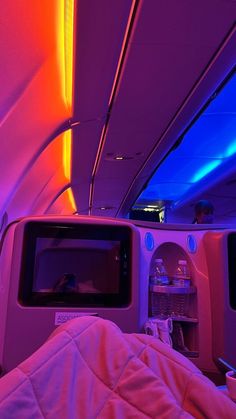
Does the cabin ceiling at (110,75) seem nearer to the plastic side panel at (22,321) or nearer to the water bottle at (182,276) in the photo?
the plastic side panel at (22,321)

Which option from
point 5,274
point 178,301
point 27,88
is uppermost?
point 27,88

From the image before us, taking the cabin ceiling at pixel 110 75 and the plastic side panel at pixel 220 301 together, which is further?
the cabin ceiling at pixel 110 75

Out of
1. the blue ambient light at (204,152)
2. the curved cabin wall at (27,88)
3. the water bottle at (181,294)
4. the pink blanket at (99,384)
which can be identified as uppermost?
the blue ambient light at (204,152)

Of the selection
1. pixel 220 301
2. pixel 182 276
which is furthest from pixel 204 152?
pixel 220 301

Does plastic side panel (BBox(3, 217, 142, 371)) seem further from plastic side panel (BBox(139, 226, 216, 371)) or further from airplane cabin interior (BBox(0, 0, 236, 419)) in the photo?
plastic side panel (BBox(139, 226, 216, 371))

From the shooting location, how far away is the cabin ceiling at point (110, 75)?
2.28 meters

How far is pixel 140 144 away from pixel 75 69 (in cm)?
208

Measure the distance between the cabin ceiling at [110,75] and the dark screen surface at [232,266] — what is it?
1.37 metres

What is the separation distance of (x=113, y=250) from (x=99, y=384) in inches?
45.3

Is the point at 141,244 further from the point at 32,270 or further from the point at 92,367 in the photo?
the point at 92,367

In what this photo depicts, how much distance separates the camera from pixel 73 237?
1956mm

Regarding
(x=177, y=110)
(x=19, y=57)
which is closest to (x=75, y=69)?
(x=19, y=57)

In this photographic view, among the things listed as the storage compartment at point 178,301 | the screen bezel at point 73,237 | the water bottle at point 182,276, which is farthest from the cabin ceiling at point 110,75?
the water bottle at point 182,276

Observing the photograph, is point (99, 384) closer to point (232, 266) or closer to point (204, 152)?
point (232, 266)
